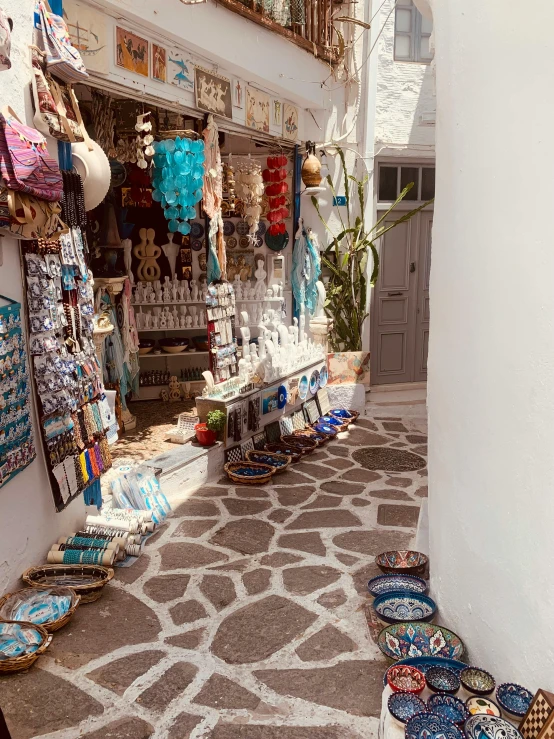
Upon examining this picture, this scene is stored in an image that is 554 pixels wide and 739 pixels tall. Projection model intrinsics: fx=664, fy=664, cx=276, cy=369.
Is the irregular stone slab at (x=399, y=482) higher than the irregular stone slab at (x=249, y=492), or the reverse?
the irregular stone slab at (x=249, y=492)

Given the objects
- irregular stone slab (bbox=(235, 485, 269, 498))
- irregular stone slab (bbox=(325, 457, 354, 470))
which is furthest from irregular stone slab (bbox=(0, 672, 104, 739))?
irregular stone slab (bbox=(325, 457, 354, 470))

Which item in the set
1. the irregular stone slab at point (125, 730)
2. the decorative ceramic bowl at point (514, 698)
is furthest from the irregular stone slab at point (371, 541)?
the irregular stone slab at point (125, 730)

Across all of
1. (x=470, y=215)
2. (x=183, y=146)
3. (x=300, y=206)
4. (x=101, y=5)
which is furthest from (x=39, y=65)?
(x=300, y=206)

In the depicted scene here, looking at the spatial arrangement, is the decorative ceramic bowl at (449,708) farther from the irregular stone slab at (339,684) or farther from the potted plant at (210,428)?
the potted plant at (210,428)

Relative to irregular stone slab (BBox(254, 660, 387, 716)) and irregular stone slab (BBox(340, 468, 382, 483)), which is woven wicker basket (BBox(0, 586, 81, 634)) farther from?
irregular stone slab (BBox(340, 468, 382, 483))

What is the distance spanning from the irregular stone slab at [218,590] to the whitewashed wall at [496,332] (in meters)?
1.63

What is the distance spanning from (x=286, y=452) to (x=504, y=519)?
4.70 meters

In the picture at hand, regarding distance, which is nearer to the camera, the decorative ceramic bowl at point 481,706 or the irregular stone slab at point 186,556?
the decorative ceramic bowl at point 481,706

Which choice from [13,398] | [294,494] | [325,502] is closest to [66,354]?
[13,398]

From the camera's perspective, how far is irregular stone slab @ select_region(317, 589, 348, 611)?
475 centimetres

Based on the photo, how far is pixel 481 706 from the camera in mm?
3203

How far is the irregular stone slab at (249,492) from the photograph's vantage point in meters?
6.76

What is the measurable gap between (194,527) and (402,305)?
249 inches

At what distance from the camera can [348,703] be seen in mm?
3707
